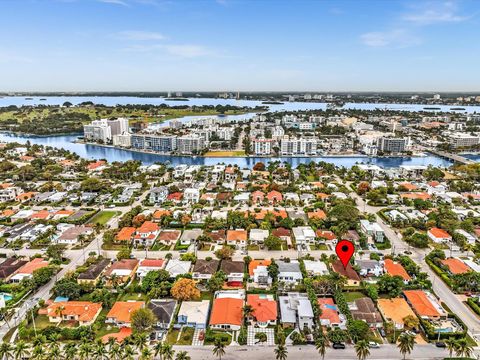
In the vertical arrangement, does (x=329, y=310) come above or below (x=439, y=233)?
below

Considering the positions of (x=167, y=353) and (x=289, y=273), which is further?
(x=289, y=273)

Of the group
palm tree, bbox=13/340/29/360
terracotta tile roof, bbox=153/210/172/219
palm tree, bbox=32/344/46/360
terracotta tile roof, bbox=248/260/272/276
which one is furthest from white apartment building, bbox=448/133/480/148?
palm tree, bbox=13/340/29/360

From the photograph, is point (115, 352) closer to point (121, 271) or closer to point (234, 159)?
point (121, 271)

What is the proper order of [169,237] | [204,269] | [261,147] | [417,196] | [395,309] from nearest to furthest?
[395,309] → [204,269] → [169,237] → [417,196] → [261,147]

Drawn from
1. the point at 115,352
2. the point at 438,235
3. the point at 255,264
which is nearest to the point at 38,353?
the point at 115,352

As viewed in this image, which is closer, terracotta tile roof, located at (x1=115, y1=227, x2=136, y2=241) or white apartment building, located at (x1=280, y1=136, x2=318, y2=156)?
terracotta tile roof, located at (x1=115, y1=227, x2=136, y2=241)

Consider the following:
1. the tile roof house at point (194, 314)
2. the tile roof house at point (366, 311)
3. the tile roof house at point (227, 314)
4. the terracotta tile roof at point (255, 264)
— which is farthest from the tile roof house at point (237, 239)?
the tile roof house at point (366, 311)

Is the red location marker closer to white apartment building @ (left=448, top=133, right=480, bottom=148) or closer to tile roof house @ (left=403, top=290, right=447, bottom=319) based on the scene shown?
tile roof house @ (left=403, top=290, right=447, bottom=319)
